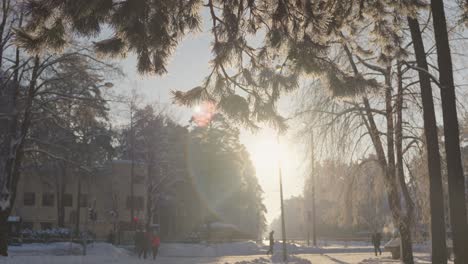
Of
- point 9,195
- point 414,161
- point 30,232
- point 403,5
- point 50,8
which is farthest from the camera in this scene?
point 30,232

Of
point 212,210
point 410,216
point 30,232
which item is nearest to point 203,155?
point 212,210

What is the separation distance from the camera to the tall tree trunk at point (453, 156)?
11.3 m

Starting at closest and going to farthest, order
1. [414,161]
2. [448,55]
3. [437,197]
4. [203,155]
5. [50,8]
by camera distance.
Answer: [50,8]
[448,55]
[437,197]
[414,161]
[203,155]

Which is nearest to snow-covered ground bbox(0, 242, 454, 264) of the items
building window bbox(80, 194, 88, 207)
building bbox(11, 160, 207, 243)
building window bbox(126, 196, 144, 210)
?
building bbox(11, 160, 207, 243)

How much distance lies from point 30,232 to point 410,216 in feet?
91.8

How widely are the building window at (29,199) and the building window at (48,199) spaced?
1.04 metres

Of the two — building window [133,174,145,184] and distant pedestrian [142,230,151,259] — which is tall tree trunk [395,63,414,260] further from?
building window [133,174,145,184]

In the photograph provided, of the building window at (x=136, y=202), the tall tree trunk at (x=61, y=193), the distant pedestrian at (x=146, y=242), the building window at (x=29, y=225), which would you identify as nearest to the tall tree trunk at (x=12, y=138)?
the distant pedestrian at (x=146, y=242)

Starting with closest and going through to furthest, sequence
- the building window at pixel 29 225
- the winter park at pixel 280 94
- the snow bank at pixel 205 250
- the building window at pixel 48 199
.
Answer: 1. the winter park at pixel 280 94
2. the snow bank at pixel 205 250
3. the building window at pixel 29 225
4. the building window at pixel 48 199

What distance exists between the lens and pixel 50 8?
7047 mm

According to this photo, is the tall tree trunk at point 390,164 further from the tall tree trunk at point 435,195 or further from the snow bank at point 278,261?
the snow bank at point 278,261

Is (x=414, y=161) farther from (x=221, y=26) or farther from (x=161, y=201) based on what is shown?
(x=161, y=201)

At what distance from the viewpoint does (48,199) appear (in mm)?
54906

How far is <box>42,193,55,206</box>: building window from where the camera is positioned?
54.6 meters
